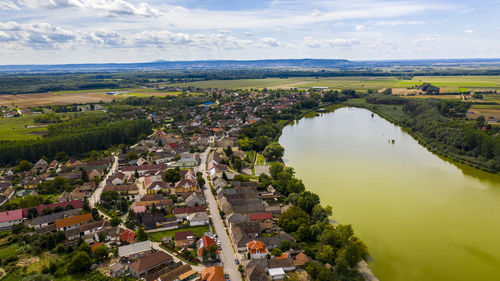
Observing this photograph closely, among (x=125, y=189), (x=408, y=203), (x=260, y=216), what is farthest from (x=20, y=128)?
(x=408, y=203)

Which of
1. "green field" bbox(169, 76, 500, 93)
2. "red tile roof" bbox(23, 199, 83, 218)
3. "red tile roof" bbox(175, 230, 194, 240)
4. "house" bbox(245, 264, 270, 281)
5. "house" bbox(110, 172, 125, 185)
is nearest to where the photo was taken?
"house" bbox(245, 264, 270, 281)

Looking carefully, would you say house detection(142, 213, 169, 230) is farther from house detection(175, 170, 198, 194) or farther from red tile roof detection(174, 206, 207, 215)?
house detection(175, 170, 198, 194)

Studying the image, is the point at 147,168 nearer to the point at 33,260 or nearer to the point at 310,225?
the point at 33,260

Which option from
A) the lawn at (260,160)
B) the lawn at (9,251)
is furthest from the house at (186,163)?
the lawn at (9,251)

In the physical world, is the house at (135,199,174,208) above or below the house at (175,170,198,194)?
below

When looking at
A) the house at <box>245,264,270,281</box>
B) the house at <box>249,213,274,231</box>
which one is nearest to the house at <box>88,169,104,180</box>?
the house at <box>249,213,274,231</box>

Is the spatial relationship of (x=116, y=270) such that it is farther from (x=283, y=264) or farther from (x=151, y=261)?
(x=283, y=264)

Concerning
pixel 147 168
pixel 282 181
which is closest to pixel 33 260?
pixel 147 168
